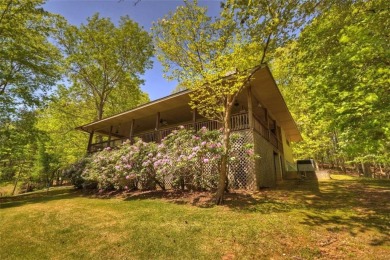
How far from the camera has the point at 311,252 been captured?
3857 mm

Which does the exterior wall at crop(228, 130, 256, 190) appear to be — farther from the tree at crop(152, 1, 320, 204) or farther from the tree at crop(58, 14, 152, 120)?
the tree at crop(58, 14, 152, 120)

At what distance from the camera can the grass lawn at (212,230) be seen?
4070 millimetres

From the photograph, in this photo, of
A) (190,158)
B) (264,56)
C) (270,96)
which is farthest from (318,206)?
(270,96)

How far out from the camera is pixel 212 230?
16.5 ft

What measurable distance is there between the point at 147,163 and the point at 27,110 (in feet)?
34.6

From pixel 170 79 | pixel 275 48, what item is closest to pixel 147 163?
pixel 170 79

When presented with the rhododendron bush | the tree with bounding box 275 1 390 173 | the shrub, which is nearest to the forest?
the tree with bounding box 275 1 390 173

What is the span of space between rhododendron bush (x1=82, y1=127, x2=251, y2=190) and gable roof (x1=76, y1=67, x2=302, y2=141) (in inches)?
102

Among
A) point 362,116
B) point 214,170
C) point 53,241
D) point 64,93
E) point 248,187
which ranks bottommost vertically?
point 53,241

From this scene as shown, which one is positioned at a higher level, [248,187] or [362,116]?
[362,116]

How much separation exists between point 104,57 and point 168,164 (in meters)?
17.7

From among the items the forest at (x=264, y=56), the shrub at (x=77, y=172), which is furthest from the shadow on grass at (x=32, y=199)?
the forest at (x=264, y=56)

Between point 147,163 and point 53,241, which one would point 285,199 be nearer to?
point 147,163

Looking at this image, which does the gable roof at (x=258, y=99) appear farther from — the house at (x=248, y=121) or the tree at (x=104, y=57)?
the tree at (x=104, y=57)
